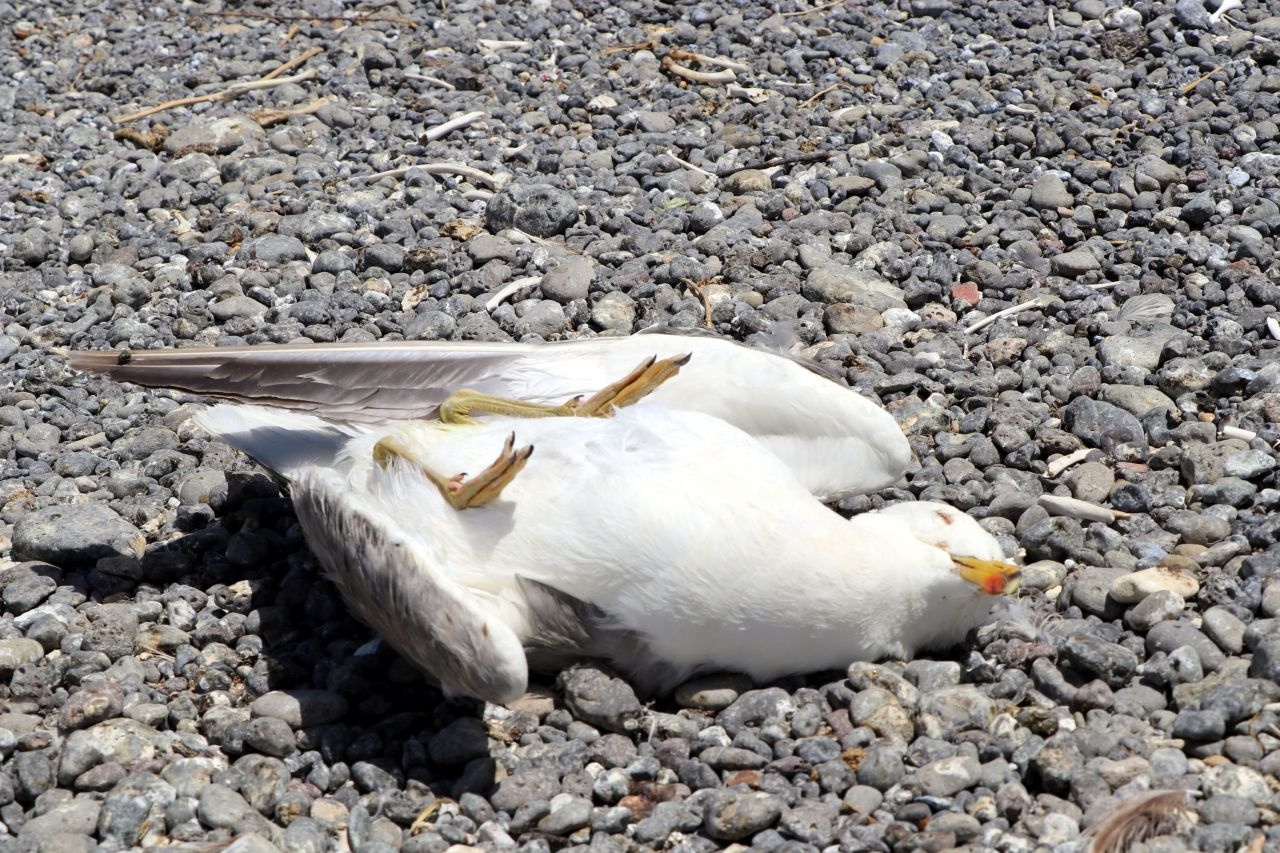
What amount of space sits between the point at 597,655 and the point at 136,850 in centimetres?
130

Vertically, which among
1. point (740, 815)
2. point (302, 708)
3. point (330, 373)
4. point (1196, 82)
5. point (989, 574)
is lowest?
point (302, 708)

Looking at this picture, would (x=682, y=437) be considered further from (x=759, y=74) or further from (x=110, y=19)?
(x=110, y=19)

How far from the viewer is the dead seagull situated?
12.1 feet

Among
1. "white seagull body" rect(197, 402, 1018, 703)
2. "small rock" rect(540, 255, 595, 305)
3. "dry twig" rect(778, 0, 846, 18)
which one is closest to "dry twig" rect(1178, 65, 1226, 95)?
"dry twig" rect(778, 0, 846, 18)

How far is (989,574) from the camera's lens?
12.6 feet

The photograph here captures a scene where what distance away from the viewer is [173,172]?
6969 mm

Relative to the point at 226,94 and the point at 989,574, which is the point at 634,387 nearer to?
the point at 989,574

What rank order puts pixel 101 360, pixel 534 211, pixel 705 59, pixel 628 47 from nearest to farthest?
1. pixel 101 360
2. pixel 534 211
3. pixel 705 59
4. pixel 628 47

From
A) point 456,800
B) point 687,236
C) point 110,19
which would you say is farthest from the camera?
point 110,19

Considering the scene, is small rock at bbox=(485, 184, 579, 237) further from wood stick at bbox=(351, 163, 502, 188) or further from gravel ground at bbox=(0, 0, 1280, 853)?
wood stick at bbox=(351, 163, 502, 188)

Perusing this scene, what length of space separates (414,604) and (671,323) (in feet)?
7.98

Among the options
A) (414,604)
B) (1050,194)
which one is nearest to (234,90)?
(1050,194)

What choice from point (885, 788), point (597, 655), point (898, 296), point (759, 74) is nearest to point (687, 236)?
point (898, 296)

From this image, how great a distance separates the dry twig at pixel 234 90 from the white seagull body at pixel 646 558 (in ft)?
14.4
